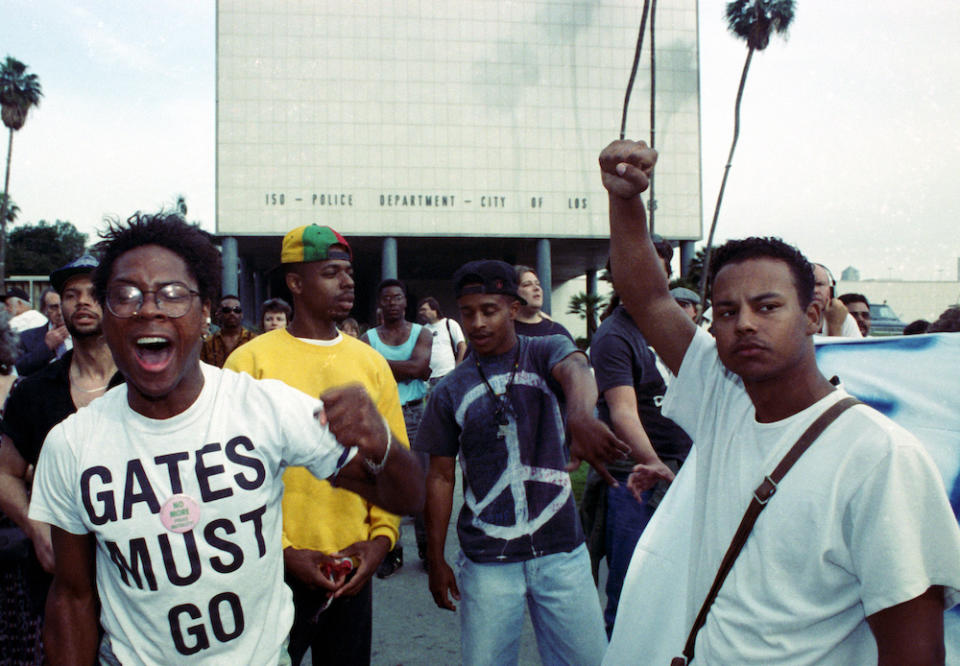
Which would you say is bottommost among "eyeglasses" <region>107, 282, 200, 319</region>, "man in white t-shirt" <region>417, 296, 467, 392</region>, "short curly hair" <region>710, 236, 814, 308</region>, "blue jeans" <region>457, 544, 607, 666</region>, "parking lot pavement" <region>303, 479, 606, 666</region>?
"parking lot pavement" <region>303, 479, 606, 666</region>

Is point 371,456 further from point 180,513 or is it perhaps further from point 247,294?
point 247,294

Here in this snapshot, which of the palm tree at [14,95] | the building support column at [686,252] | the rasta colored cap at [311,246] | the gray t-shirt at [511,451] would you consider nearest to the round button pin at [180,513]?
the gray t-shirt at [511,451]

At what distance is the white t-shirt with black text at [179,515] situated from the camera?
1.91 metres

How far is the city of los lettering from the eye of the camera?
75.0 inches

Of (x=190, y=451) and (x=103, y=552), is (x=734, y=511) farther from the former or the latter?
(x=103, y=552)

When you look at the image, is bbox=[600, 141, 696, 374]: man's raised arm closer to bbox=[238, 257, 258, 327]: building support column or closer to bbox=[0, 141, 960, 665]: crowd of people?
bbox=[0, 141, 960, 665]: crowd of people

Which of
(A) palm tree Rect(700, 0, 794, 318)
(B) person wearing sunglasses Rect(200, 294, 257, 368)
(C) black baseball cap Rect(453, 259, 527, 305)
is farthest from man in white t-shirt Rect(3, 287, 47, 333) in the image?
(A) palm tree Rect(700, 0, 794, 318)

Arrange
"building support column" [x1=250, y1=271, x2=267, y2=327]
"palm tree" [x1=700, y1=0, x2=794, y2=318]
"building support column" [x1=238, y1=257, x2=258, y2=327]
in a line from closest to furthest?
"palm tree" [x1=700, y1=0, x2=794, y2=318] → "building support column" [x1=238, y1=257, x2=258, y2=327] → "building support column" [x1=250, y1=271, x2=267, y2=327]

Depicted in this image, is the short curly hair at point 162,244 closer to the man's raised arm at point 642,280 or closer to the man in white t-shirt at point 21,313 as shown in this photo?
the man's raised arm at point 642,280

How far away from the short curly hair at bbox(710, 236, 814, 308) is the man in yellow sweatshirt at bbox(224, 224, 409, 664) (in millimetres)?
1445

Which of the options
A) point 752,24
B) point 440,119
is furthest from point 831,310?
point 440,119

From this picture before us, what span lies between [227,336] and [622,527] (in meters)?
4.61

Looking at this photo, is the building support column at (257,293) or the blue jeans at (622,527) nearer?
the blue jeans at (622,527)

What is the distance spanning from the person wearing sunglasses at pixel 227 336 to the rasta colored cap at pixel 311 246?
3533 mm
